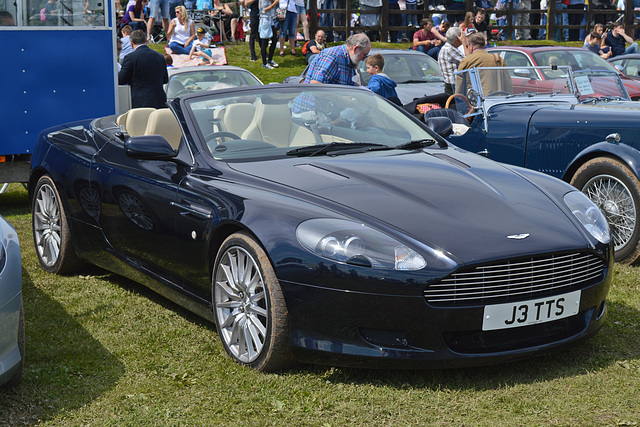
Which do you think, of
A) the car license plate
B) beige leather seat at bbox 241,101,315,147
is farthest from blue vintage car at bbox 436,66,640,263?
the car license plate

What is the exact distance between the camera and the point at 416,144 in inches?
203

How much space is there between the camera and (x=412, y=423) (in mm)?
3473

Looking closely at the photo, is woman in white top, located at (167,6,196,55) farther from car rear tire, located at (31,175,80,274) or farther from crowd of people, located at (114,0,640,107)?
car rear tire, located at (31,175,80,274)

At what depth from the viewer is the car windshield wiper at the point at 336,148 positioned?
4.84 metres

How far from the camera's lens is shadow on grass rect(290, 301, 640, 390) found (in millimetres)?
3908

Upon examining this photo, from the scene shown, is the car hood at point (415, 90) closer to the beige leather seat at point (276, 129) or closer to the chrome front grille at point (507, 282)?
the beige leather seat at point (276, 129)

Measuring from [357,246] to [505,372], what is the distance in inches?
39.5

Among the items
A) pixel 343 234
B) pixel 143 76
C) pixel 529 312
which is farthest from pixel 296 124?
pixel 143 76

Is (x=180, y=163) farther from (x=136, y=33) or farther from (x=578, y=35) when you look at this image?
(x=578, y=35)

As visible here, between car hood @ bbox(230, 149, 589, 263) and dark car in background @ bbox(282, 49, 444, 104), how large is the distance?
8.49 m

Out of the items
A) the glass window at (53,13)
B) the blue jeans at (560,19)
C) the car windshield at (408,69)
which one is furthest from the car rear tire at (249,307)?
the blue jeans at (560,19)

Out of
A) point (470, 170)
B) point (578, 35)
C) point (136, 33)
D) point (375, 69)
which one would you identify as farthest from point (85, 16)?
point (578, 35)

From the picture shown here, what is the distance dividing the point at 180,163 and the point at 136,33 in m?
6.62

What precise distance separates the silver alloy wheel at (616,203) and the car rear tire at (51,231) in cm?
402
